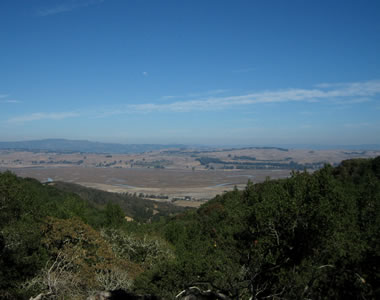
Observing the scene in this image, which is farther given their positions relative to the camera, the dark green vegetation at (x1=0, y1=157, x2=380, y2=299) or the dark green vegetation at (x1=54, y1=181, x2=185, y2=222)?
the dark green vegetation at (x1=54, y1=181, x2=185, y2=222)

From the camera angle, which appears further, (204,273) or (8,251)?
(8,251)

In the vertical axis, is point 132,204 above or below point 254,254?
below

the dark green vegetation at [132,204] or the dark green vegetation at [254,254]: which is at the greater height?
the dark green vegetation at [254,254]

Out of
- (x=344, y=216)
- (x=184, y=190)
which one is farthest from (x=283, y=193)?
(x=184, y=190)

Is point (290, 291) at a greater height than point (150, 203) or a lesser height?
greater

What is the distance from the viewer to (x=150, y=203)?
10125cm

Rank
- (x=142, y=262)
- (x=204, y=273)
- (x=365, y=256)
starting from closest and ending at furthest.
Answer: (x=365, y=256) < (x=204, y=273) < (x=142, y=262)

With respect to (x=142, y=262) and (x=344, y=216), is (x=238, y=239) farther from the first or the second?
(x=142, y=262)

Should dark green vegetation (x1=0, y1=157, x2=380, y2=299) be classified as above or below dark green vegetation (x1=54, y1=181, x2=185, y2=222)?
above

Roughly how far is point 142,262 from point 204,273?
415 inches

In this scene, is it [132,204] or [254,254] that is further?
[132,204]

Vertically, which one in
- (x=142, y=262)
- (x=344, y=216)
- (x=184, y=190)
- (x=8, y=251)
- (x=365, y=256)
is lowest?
(x=184, y=190)

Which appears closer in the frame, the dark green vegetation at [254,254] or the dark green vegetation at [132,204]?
the dark green vegetation at [254,254]

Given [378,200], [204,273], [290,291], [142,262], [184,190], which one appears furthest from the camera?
[184,190]
